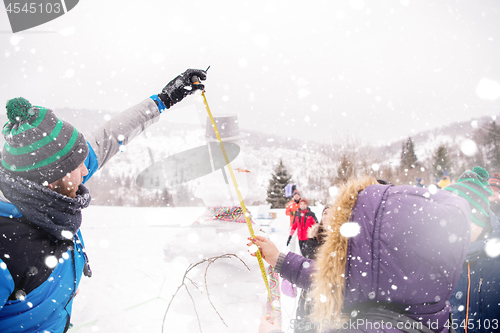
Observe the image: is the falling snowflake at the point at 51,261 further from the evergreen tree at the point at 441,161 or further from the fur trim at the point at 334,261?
the evergreen tree at the point at 441,161

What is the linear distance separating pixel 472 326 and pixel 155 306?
3.82 m

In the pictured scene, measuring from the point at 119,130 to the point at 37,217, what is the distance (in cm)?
90

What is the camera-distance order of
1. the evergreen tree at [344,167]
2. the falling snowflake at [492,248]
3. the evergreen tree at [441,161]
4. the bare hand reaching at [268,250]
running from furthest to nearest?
1. the evergreen tree at [441,161]
2. the evergreen tree at [344,167]
3. the falling snowflake at [492,248]
4. the bare hand reaching at [268,250]

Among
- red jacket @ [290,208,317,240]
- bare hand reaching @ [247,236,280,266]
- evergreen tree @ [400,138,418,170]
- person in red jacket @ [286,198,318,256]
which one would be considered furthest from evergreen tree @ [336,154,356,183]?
bare hand reaching @ [247,236,280,266]

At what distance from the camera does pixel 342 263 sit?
1003 millimetres

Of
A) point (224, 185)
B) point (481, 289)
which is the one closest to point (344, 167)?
point (224, 185)

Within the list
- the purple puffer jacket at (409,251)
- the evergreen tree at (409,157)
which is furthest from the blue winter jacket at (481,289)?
the evergreen tree at (409,157)

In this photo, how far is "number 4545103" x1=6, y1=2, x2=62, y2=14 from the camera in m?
2.91

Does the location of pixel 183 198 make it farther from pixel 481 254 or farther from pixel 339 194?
pixel 481 254

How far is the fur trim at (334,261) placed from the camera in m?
1.01

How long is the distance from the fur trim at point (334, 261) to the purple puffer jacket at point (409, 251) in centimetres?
3

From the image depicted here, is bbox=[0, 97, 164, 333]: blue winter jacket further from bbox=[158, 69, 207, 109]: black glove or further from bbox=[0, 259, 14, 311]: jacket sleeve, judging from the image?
bbox=[158, 69, 207, 109]: black glove

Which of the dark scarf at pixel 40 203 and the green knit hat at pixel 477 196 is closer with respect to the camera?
the dark scarf at pixel 40 203

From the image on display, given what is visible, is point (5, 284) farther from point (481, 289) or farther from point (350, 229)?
point (481, 289)
